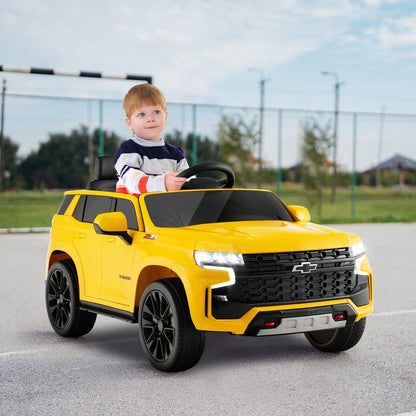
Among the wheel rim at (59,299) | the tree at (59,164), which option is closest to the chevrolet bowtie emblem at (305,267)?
the wheel rim at (59,299)

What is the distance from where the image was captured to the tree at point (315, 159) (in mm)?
30000

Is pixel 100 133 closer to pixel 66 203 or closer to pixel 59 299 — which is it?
pixel 66 203

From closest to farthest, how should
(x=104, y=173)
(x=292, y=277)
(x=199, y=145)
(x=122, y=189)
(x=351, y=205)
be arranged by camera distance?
(x=292, y=277)
(x=122, y=189)
(x=104, y=173)
(x=199, y=145)
(x=351, y=205)

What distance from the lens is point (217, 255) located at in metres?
5.50

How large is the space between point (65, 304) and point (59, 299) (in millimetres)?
106

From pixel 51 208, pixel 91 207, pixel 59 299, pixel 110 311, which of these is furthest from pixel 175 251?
pixel 51 208

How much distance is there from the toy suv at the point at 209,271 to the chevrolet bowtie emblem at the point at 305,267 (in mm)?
12

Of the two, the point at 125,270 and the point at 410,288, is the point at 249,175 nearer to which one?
the point at 410,288

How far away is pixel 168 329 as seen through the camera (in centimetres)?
573

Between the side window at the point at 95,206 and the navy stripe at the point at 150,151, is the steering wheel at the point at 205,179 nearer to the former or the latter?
the navy stripe at the point at 150,151

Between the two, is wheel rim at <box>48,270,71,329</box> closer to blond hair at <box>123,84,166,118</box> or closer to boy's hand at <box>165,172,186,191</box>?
boy's hand at <box>165,172,186,191</box>

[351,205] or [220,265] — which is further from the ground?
[220,265]

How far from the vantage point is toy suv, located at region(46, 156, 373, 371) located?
17.9 feet

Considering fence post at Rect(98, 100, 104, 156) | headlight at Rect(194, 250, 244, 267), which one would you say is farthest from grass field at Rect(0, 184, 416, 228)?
headlight at Rect(194, 250, 244, 267)
